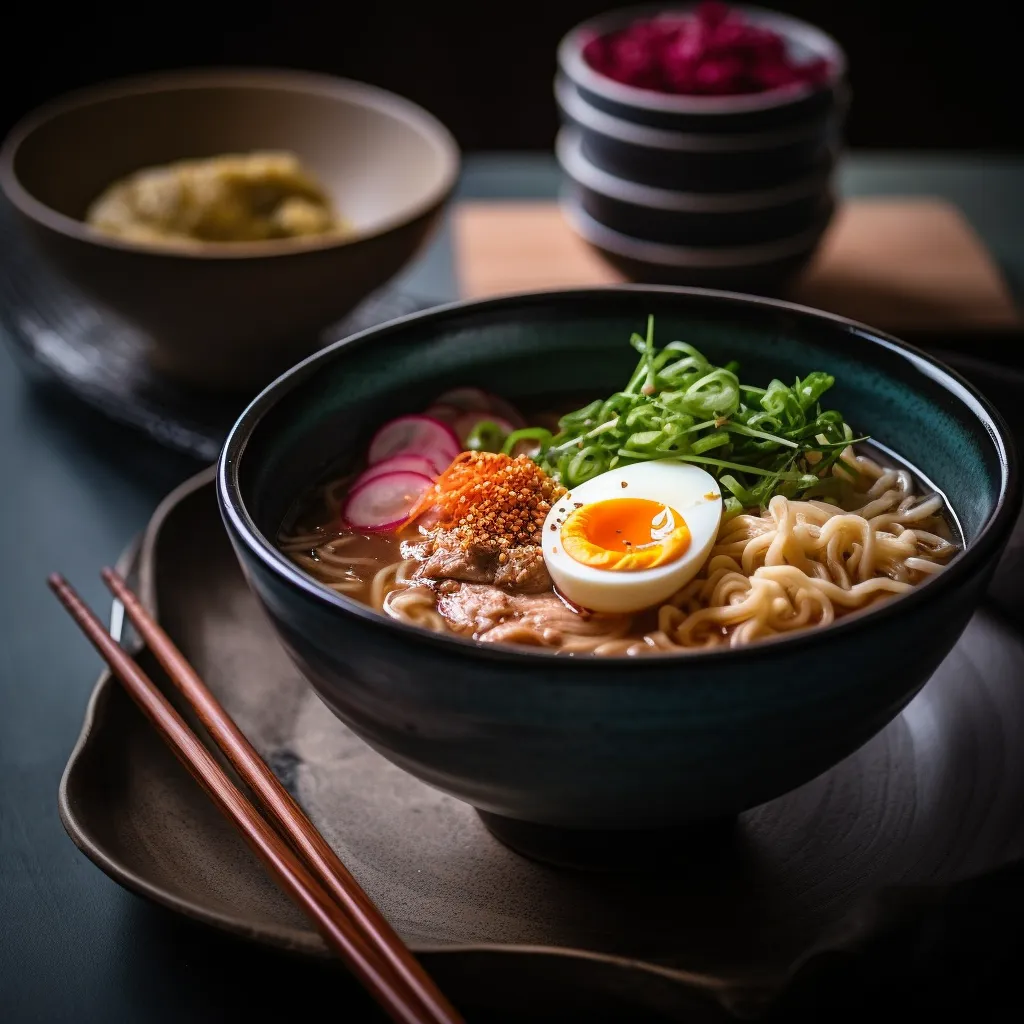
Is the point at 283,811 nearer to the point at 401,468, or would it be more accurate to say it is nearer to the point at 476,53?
the point at 401,468

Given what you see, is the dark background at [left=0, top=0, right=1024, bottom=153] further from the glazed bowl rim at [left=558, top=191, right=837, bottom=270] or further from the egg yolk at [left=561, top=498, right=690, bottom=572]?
the egg yolk at [left=561, top=498, right=690, bottom=572]

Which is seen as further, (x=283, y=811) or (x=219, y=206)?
(x=219, y=206)

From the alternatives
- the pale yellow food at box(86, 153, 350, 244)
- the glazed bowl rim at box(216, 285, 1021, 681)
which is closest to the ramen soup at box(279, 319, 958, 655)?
the glazed bowl rim at box(216, 285, 1021, 681)

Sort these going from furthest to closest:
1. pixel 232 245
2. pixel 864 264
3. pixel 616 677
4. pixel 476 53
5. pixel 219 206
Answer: pixel 476 53, pixel 864 264, pixel 219 206, pixel 232 245, pixel 616 677

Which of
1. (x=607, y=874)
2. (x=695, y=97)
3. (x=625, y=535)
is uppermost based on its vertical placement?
(x=695, y=97)

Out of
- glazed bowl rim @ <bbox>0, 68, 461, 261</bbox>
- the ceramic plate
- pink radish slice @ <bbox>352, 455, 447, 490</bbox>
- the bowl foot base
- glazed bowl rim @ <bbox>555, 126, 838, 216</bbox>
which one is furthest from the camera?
glazed bowl rim @ <bbox>555, 126, 838, 216</bbox>

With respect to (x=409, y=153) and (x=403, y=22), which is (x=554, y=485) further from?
(x=403, y=22)

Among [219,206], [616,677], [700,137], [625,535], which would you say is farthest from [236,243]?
[616,677]

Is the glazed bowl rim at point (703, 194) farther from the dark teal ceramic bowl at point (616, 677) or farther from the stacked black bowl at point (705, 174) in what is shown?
the dark teal ceramic bowl at point (616, 677)
